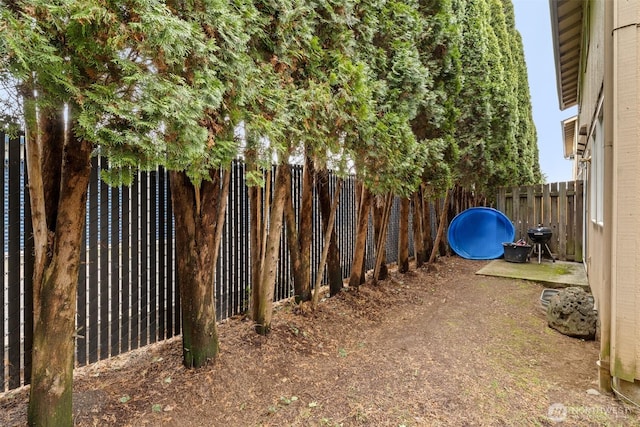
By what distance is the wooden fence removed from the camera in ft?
24.5

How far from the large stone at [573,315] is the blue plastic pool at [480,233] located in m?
4.46

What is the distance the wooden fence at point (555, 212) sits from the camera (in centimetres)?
747

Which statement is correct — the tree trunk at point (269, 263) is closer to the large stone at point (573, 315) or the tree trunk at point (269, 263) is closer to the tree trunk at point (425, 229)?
the large stone at point (573, 315)

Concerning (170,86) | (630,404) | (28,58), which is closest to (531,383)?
(630,404)

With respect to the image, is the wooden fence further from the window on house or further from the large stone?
the large stone

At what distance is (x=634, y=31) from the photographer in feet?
7.48

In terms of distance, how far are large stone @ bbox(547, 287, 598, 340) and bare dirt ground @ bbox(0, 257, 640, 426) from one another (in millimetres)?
118

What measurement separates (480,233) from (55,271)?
8.65 m

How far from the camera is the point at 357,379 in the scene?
8.54ft

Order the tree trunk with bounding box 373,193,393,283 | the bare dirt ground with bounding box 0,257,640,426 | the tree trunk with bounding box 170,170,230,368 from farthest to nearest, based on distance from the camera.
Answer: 1. the tree trunk with bounding box 373,193,393,283
2. the tree trunk with bounding box 170,170,230,368
3. the bare dirt ground with bounding box 0,257,640,426

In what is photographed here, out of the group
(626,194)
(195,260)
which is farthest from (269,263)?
(626,194)

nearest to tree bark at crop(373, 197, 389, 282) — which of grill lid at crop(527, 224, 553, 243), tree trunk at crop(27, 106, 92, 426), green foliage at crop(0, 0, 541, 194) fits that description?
green foliage at crop(0, 0, 541, 194)

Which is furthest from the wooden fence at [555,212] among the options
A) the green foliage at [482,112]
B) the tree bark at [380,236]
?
the tree bark at [380,236]

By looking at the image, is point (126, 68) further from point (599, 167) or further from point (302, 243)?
point (599, 167)
